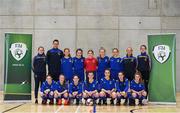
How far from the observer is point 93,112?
11117mm

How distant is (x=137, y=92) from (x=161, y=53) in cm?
168

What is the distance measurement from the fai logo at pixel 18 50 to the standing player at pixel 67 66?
1.47 meters

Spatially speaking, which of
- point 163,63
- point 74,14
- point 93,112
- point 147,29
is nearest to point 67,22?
A: point 74,14

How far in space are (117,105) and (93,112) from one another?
7.95ft

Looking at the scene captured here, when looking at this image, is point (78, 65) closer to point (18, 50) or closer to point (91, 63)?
point (91, 63)

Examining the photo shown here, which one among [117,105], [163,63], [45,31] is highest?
[45,31]

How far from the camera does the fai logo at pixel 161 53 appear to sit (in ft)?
45.5

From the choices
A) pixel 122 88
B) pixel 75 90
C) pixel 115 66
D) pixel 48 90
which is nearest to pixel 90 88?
pixel 75 90

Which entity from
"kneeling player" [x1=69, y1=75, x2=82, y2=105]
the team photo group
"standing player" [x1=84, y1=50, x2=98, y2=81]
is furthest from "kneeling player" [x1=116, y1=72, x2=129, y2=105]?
"kneeling player" [x1=69, y1=75, x2=82, y2=105]

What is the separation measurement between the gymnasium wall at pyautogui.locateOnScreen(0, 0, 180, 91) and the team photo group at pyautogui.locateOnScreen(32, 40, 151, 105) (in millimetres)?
5818

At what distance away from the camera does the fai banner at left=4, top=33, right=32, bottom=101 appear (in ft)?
46.0

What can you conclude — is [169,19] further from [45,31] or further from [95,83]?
[95,83]

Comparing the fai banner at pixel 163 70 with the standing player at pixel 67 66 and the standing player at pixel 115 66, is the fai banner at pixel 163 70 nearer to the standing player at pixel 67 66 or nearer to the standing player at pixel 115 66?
the standing player at pixel 115 66

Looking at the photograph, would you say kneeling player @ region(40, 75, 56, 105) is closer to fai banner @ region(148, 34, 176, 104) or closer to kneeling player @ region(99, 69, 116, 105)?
kneeling player @ region(99, 69, 116, 105)
